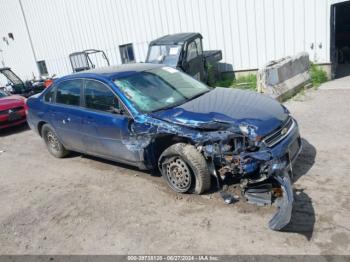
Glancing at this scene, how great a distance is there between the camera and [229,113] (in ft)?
13.9

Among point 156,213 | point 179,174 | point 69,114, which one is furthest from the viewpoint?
point 69,114

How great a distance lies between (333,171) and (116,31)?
454 inches

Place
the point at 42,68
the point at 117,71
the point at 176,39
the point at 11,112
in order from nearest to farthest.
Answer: the point at 117,71 → the point at 11,112 → the point at 176,39 → the point at 42,68

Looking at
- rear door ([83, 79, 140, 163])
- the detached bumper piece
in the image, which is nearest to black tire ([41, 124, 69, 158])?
rear door ([83, 79, 140, 163])

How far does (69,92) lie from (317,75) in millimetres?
7244

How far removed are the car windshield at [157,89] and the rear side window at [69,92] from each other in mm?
921

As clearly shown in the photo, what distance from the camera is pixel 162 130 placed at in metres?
4.40

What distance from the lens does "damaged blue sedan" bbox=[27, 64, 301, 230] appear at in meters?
3.94

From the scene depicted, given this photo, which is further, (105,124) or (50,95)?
(50,95)

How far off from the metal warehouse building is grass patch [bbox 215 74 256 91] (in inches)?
12.7

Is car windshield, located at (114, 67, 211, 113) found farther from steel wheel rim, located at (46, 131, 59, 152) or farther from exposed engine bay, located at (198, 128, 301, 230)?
steel wheel rim, located at (46, 131, 59, 152)

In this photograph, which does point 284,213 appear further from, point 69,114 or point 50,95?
point 50,95

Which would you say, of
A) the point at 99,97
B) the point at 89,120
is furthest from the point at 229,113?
the point at 89,120

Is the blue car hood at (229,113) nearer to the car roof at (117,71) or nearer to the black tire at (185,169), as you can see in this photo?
the black tire at (185,169)
